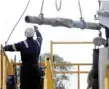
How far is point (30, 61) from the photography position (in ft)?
33.5

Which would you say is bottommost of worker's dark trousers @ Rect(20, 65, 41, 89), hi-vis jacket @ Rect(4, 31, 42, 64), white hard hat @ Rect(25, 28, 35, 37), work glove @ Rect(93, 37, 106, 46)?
worker's dark trousers @ Rect(20, 65, 41, 89)

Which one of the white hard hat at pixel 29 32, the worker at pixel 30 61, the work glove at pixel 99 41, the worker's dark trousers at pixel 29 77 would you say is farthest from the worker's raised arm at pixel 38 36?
the work glove at pixel 99 41

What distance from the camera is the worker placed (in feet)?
33.3

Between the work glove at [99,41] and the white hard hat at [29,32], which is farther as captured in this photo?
the white hard hat at [29,32]

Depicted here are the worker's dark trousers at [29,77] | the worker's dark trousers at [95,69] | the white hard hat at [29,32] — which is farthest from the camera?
the worker's dark trousers at [29,77]

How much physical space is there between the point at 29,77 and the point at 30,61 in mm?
342

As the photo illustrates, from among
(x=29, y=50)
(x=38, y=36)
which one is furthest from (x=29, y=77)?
(x=38, y=36)

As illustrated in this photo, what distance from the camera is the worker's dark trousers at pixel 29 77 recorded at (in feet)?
33.6

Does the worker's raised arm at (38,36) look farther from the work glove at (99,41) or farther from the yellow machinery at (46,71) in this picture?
the work glove at (99,41)

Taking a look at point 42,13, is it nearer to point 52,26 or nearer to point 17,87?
point 52,26

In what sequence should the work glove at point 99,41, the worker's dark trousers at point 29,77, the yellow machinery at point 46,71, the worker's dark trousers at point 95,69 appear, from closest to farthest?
1. the worker's dark trousers at point 95,69
2. the work glove at point 99,41
3. the yellow machinery at point 46,71
4. the worker's dark trousers at point 29,77

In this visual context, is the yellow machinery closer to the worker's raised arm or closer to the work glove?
the worker's raised arm

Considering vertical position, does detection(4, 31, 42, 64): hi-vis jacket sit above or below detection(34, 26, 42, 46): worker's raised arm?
below

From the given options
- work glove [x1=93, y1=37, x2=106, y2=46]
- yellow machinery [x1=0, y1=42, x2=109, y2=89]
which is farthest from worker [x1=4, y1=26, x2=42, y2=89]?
work glove [x1=93, y1=37, x2=106, y2=46]
